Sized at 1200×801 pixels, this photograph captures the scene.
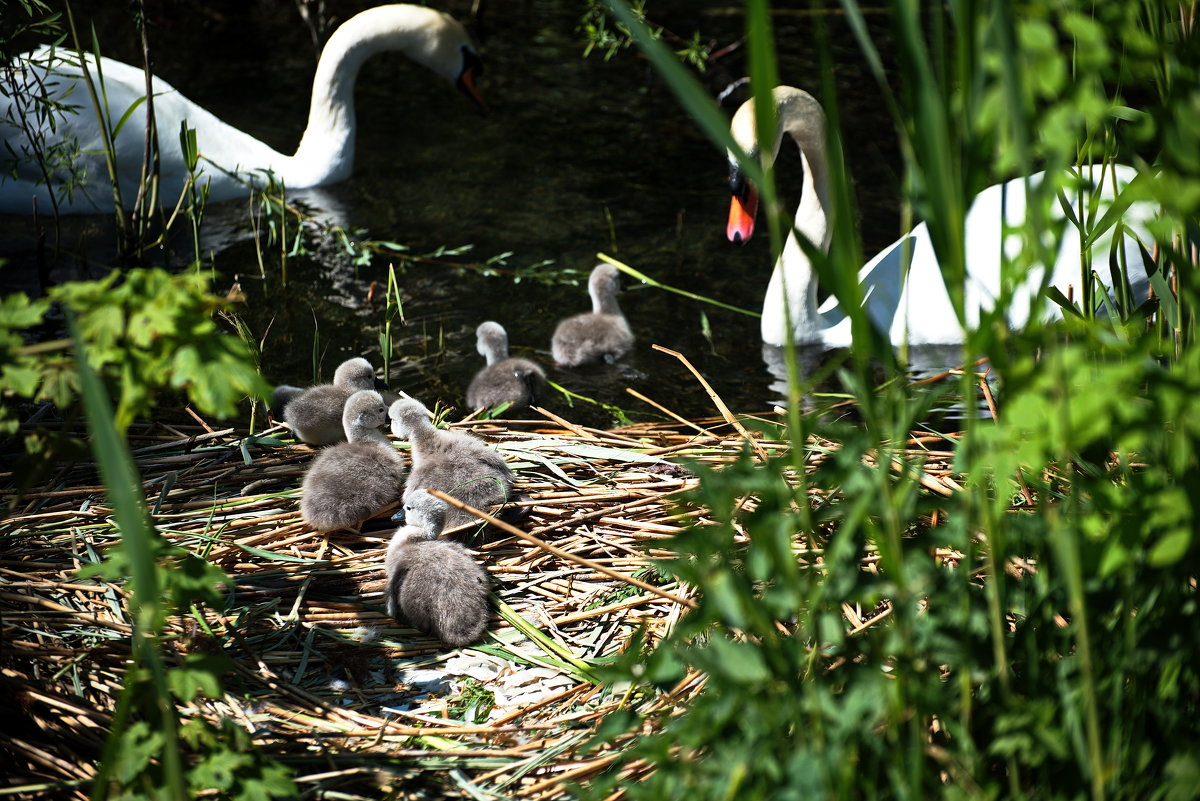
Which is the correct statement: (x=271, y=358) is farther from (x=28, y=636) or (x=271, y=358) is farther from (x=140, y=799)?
(x=140, y=799)

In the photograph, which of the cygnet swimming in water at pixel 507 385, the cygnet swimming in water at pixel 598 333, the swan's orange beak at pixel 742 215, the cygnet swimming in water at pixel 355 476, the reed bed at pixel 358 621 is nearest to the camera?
the reed bed at pixel 358 621

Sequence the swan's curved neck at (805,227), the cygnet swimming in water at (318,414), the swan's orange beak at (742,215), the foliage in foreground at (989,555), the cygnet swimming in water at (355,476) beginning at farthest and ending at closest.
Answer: the swan's orange beak at (742,215) < the swan's curved neck at (805,227) < the cygnet swimming in water at (318,414) < the cygnet swimming in water at (355,476) < the foliage in foreground at (989,555)

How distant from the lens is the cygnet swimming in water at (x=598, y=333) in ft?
18.2

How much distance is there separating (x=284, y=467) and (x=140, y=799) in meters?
2.02

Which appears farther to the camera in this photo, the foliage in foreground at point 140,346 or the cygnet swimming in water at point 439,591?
the cygnet swimming in water at point 439,591

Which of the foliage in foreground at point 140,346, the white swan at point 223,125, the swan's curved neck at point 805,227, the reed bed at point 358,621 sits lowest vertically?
the reed bed at point 358,621

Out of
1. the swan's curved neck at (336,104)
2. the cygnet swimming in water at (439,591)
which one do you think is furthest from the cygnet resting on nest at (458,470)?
the swan's curved neck at (336,104)

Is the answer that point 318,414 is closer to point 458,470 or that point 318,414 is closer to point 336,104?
point 458,470

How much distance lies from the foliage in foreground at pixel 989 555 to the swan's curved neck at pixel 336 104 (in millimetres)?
6375

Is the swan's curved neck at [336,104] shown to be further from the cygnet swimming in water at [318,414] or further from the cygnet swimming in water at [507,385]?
the cygnet swimming in water at [318,414]

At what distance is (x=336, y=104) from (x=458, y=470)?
4.99m

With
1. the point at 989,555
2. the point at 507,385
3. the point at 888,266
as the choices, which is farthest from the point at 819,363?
the point at 989,555

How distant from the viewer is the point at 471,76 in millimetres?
8344

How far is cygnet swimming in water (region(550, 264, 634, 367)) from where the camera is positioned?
5.54 m
